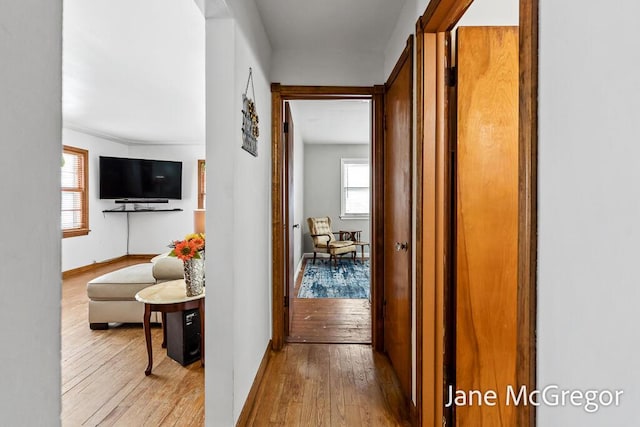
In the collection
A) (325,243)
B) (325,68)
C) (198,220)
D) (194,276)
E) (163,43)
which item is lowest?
(325,243)

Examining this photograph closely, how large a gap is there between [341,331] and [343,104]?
112 inches

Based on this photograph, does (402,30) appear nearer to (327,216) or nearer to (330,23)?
(330,23)

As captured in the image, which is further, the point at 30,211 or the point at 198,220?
the point at 198,220

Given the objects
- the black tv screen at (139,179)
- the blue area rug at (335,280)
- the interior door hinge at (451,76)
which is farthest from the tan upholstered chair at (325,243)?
the interior door hinge at (451,76)

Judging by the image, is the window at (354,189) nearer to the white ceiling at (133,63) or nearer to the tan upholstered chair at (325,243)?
the tan upholstered chair at (325,243)

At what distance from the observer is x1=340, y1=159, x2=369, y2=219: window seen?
770cm

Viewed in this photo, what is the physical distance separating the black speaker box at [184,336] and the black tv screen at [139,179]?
4.99 metres

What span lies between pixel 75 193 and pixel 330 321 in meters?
5.25

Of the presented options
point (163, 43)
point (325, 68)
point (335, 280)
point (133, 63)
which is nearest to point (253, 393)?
point (325, 68)

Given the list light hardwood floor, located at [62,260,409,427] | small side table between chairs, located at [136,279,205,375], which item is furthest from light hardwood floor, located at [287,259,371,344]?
small side table between chairs, located at [136,279,205,375]

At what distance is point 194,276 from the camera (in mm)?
2502

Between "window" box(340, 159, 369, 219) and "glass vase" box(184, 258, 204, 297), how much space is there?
5.38 metres

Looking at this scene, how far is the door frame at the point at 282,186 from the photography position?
289 cm
